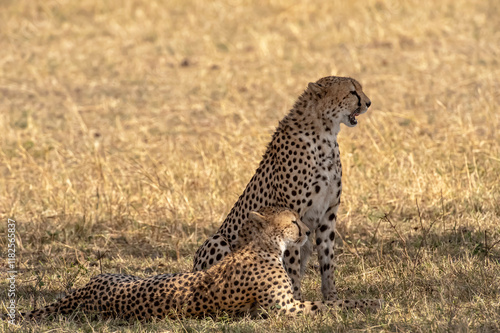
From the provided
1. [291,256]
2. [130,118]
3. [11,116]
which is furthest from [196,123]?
[291,256]

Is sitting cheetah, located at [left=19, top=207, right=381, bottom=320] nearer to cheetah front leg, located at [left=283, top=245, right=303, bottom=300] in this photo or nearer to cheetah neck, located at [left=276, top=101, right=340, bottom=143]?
cheetah front leg, located at [left=283, top=245, right=303, bottom=300]

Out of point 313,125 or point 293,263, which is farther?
point 313,125

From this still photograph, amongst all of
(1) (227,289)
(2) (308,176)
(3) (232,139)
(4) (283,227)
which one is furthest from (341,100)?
(3) (232,139)

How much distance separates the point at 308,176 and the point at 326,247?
1.47ft

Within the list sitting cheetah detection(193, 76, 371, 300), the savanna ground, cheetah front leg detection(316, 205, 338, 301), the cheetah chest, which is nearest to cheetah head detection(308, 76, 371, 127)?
sitting cheetah detection(193, 76, 371, 300)

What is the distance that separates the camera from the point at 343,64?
10.8m

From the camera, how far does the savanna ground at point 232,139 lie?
487 centimetres

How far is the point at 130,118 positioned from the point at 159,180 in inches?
119

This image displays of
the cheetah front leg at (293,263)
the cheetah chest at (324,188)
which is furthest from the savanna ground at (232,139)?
the cheetah chest at (324,188)

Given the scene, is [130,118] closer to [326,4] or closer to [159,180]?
[159,180]

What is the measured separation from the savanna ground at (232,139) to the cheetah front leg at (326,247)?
140mm

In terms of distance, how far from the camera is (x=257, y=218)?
4.37m

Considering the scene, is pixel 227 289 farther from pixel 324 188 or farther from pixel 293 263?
pixel 324 188

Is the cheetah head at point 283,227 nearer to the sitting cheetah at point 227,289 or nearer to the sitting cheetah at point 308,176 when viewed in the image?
the sitting cheetah at point 227,289
